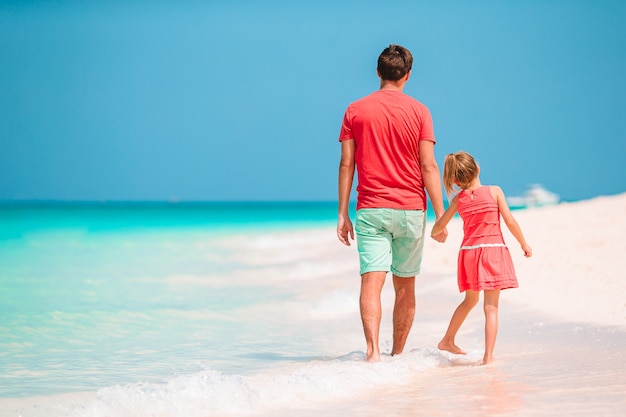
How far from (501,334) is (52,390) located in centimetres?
303

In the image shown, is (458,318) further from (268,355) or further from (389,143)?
(268,355)

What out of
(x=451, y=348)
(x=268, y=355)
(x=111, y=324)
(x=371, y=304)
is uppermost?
(x=371, y=304)

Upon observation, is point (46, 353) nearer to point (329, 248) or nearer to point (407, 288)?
point (407, 288)

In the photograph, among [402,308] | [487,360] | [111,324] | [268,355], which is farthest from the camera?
[111,324]

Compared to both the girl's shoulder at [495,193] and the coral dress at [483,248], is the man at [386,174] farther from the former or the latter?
the girl's shoulder at [495,193]

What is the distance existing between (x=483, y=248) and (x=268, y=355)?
180 centimetres

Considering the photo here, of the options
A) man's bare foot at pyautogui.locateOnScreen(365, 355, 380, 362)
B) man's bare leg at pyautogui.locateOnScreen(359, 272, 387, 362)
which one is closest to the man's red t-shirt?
man's bare leg at pyautogui.locateOnScreen(359, 272, 387, 362)

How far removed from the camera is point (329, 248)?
15234 millimetres

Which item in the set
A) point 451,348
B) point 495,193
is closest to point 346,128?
point 495,193

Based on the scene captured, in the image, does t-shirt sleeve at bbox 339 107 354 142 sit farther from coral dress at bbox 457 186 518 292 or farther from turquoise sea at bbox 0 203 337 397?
turquoise sea at bbox 0 203 337 397

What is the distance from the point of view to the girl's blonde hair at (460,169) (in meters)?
4.41

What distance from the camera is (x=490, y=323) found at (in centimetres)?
430

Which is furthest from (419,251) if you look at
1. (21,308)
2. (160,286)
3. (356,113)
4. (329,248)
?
(329,248)

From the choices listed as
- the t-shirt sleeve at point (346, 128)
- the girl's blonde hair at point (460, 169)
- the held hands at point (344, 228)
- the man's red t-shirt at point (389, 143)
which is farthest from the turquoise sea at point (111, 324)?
the girl's blonde hair at point (460, 169)
